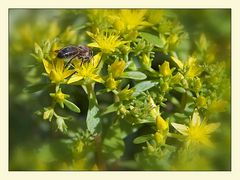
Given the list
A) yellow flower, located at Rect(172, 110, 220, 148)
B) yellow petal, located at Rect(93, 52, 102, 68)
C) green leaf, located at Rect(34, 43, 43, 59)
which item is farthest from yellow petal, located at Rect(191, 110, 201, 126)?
green leaf, located at Rect(34, 43, 43, 59)

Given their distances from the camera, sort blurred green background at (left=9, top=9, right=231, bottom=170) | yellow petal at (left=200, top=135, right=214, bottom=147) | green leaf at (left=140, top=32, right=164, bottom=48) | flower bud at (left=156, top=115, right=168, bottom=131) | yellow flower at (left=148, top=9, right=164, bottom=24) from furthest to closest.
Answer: blurred green background at (left=9, top=9, right=231, bottom=170), yellow flower at (left=148, top=9, right=164, bottom=24), green leaf at (left=140, top=32, right=164, bottom=48), yellow petal at (left=200, top=135, right=214, bottom=147), flower bud at (left=156, top=115, right=168, bottom=131)

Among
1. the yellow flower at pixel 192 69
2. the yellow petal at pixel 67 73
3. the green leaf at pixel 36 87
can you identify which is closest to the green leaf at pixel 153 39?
the yellow flower at pixel 192 69

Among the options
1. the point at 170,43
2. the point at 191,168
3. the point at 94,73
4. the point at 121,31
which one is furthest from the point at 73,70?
the point at 191,168

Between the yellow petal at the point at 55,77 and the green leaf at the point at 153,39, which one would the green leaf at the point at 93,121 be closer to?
the yellow petal at the point at 55,77

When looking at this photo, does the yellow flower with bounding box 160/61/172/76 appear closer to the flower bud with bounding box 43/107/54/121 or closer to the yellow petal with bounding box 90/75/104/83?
the yellow petal with bounding box 90/75/104/83

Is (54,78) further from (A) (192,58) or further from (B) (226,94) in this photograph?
(B) (226,94)
